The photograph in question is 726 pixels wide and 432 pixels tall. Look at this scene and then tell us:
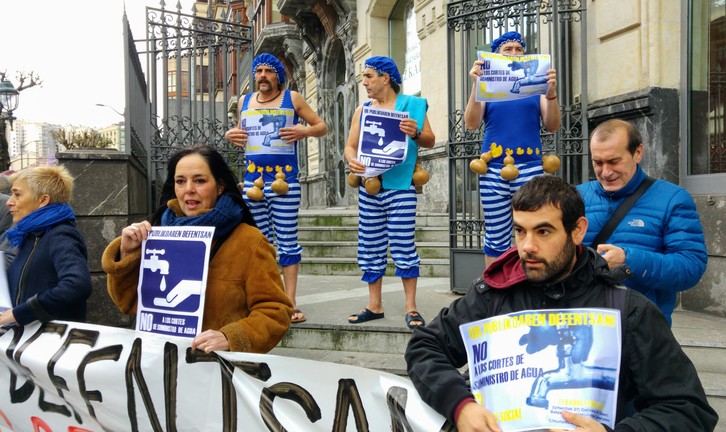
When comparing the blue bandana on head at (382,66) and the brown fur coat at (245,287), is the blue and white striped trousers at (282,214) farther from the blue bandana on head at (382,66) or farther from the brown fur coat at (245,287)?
the brown fur coat at (245,287)

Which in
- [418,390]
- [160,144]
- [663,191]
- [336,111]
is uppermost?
[336,111]

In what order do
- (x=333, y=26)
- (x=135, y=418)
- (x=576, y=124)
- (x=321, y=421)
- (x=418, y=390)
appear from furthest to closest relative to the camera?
(x=333, y=26) → (x=576, y=124) → (x=135, y=418) → (x=321, y=421) → (x=418, y=390)

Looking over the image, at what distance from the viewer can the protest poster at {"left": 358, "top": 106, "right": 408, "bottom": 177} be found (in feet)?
14.8

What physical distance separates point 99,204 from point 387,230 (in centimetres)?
246

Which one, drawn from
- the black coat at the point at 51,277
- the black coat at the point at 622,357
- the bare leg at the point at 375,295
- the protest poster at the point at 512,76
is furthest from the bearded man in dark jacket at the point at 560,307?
the bare leg at the point at 375,295

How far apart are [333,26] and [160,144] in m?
9.83

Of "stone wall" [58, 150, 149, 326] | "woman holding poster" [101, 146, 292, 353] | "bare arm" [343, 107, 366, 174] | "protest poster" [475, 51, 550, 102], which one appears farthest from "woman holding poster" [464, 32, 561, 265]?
"stone wall" [58, 150, 149, 326]

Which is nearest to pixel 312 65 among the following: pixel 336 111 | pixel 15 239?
pixel 336 111

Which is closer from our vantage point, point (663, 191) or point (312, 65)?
point (663, 191)

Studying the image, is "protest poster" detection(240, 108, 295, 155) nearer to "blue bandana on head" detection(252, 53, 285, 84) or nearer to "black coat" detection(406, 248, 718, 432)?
"blue bandana on head" detection(252, 53, 285, 84)

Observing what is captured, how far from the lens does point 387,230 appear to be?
15.5 ft

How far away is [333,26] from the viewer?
1565cm

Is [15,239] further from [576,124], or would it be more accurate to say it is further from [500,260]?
[576,124]

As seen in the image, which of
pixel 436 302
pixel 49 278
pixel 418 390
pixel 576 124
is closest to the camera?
pixel 418 390
